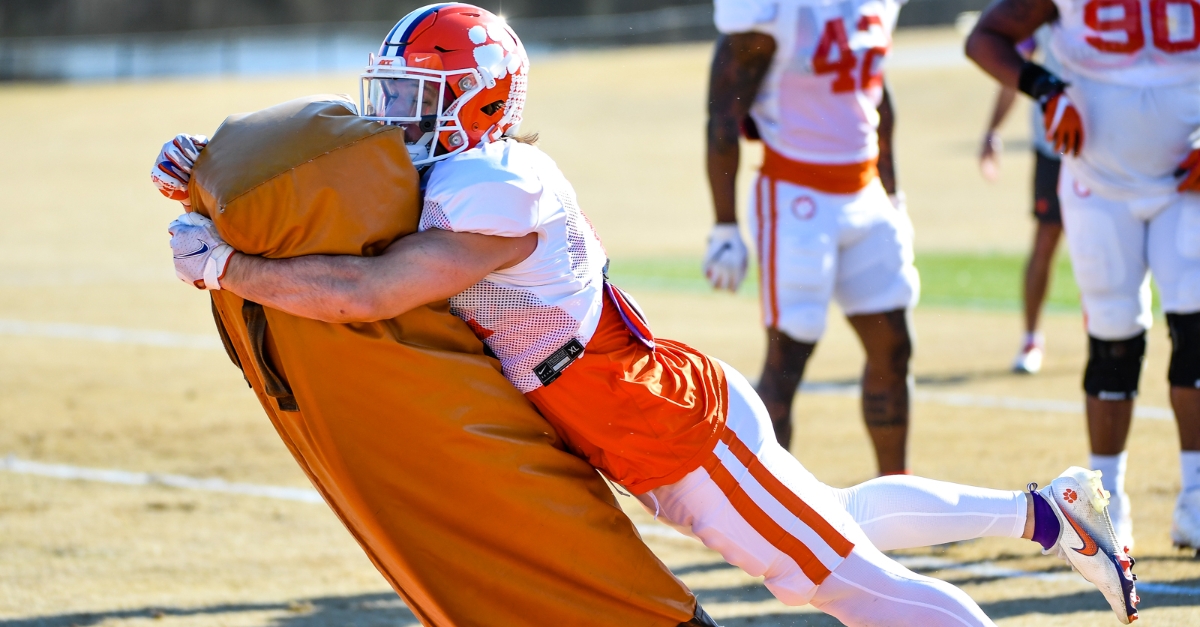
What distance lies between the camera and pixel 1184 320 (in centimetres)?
488

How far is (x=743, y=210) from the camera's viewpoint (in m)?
19.4

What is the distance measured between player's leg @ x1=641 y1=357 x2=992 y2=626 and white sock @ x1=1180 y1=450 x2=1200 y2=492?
6.39 ft

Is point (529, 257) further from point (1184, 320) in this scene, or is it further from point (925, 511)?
point (1184, 320)

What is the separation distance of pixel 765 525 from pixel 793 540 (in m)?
0.08

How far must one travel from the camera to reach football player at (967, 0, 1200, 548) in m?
4.84

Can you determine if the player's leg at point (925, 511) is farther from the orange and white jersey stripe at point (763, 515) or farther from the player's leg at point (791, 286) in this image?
the player's leg at point (791, 286)

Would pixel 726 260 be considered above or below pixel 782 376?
above

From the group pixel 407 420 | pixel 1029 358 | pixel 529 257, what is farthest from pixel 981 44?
pixel 1029 358

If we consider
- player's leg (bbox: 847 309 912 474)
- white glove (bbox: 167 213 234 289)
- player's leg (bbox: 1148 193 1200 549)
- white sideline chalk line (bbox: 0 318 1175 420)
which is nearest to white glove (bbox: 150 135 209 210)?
white glove (bbox: 167 213 234 289)

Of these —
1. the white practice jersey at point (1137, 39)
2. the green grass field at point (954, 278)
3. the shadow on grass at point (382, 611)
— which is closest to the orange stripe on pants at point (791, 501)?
the shadow on grass at point (382, 611)

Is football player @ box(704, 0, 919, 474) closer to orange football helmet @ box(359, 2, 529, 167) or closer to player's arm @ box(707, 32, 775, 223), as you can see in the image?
player's arm @ box(707, 32, 775, 223)

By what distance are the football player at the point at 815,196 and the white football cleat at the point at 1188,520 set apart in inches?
41.1

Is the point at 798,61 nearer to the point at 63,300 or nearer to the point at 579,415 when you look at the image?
the point at 579,415

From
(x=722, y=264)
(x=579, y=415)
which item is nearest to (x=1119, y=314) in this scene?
(x=722, y=264)
